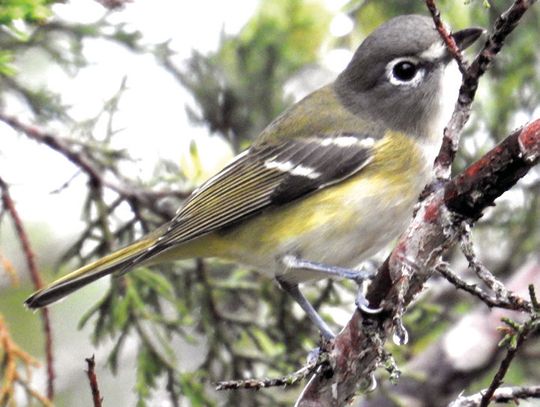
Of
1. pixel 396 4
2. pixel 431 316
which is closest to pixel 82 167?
pixel 431 316

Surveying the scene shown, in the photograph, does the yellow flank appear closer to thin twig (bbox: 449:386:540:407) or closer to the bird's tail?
the bird's tail

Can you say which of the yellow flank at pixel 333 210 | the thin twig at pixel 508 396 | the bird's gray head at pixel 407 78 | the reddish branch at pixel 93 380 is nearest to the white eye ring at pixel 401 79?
the bird's gray head at pixel 407 78

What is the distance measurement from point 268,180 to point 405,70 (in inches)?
27.0

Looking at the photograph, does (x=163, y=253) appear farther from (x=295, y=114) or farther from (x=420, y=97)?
(x=420, y=97)

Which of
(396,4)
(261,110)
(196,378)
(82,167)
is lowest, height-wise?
(196,378)

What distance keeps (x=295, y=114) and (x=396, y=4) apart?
4.47ft

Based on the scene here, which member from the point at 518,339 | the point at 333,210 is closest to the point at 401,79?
the point at 333,210

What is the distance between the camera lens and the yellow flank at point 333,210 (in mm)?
3270

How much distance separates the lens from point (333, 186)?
3.42 metres

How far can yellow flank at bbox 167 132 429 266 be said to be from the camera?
327 cm

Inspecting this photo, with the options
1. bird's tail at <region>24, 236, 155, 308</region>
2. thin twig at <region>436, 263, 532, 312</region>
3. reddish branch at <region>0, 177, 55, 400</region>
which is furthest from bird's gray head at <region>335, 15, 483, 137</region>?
thin twig at <region>436, 263, 532, 312</region>

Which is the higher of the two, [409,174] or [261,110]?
[261,110]

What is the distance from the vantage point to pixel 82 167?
3.66 metres

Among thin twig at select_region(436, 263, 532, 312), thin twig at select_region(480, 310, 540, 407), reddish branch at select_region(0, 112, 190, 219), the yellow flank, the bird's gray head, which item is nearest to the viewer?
thin twig at select_region(480, 310, 540, 407)
